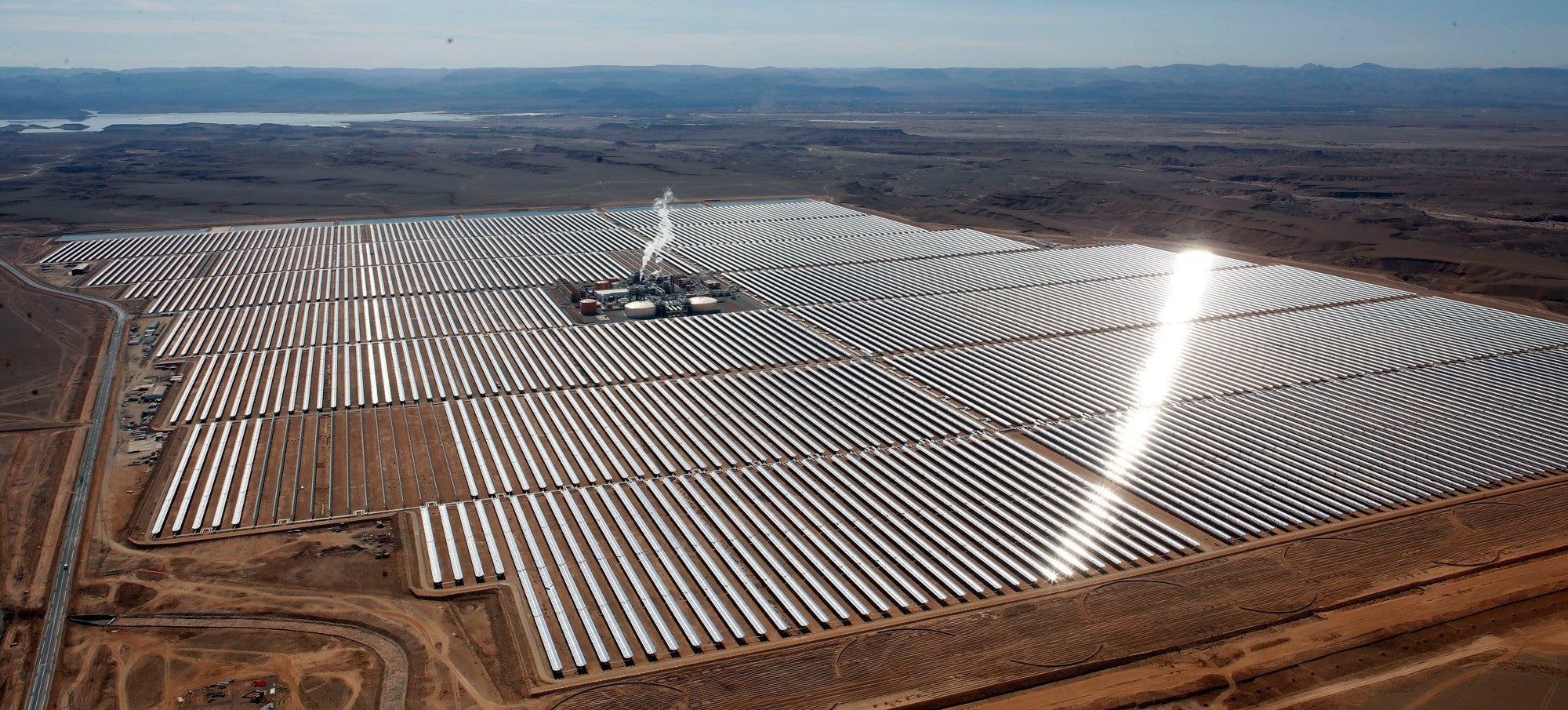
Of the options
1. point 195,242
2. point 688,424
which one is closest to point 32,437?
point 688,424

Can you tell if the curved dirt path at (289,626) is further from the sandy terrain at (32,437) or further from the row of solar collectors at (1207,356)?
the row of solar collectors at (1207,356)

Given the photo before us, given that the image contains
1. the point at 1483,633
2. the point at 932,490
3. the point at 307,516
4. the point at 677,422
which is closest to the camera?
the point at 1483,633

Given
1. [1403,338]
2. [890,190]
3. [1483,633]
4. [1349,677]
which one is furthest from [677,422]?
[890,190]

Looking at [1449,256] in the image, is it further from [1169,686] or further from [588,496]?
[588,496]

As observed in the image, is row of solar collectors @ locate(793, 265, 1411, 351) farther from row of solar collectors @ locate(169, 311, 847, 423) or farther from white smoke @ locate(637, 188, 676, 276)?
white smoke @ locate(637, 188, 676, 276)

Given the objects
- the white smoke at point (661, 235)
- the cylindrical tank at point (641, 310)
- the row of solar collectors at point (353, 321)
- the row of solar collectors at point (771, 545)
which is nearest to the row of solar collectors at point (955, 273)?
the white smoke at point (661, 235)

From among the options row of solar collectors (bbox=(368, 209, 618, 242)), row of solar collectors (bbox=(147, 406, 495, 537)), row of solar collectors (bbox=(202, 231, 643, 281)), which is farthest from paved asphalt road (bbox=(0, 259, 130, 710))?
row of solar collectors (bbox=(368, 209, 618, 242))

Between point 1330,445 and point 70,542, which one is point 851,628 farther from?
point 70,542
